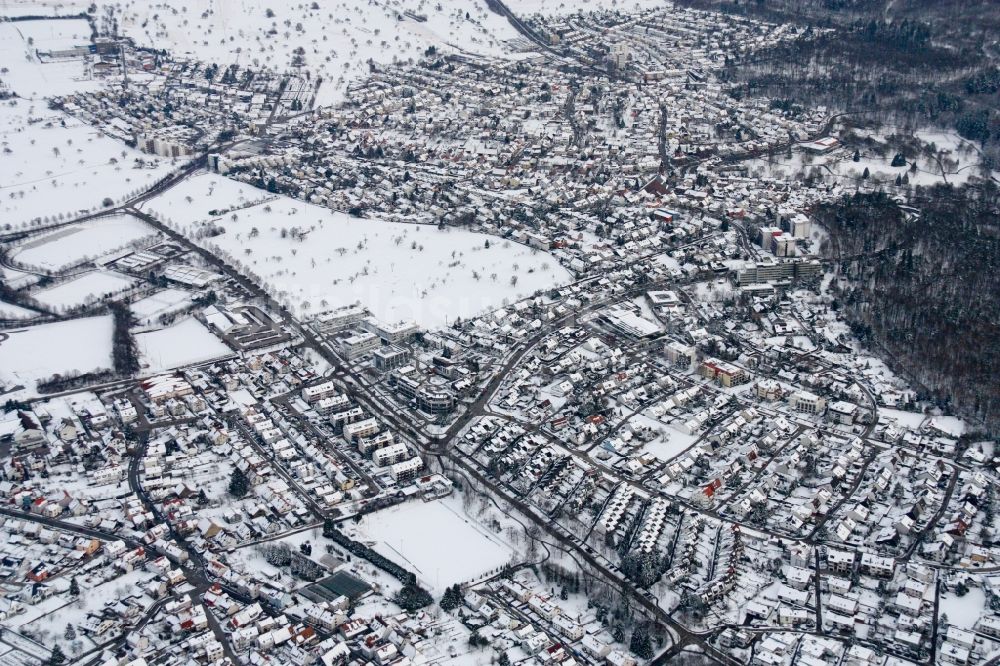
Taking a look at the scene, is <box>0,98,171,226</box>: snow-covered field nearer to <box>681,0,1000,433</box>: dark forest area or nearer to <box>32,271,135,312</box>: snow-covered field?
<box>32,271,135,312</box>: snow-covered field

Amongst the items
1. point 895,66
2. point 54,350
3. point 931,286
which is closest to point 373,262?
point 54,350

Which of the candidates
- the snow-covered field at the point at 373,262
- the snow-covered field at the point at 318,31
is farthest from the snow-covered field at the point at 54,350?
the snow-covered field at the point at 318,31

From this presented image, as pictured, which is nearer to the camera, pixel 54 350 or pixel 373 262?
pixel 54 350

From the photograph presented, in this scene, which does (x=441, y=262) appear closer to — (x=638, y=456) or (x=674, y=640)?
(x=638, y=456)

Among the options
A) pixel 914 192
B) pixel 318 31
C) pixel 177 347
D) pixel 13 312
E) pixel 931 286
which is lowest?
pixel 13 312

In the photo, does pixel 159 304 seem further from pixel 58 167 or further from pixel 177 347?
pixel 58 167

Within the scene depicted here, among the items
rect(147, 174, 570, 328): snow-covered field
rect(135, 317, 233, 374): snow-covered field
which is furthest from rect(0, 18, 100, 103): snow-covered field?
rect(135, 317, 233, 374): snow-covered field

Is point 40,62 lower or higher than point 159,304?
higher
